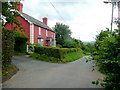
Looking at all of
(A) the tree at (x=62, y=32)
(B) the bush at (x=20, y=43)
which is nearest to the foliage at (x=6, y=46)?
(B) the bush at (x=20, y=43)

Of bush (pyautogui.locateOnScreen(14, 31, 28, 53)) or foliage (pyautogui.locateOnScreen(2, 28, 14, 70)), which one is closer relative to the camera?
foliage (pyautogui.locateOnScreen(2, 28, 14, 70))

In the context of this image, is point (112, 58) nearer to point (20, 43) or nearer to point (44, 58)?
point (44, 58)

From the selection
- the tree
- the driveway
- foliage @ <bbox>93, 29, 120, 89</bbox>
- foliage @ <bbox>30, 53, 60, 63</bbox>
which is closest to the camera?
foliage @ <bbox>93, 29, 120, 89</bbox>

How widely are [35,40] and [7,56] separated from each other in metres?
12.1

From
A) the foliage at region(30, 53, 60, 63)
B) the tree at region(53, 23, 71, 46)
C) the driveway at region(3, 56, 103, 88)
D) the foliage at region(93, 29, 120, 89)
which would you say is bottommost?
the driveway at region(3, 56, 103, 88)

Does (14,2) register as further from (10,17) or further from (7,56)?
(7,56)

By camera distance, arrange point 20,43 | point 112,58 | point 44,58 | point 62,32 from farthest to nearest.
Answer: point 62,32
point 20,43
point 44,58
point 112,58

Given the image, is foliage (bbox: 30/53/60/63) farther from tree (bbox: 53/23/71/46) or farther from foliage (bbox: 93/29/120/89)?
tree (bbox: 53/23/71/46)

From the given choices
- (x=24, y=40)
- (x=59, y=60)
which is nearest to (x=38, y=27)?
(x=24, y=40)

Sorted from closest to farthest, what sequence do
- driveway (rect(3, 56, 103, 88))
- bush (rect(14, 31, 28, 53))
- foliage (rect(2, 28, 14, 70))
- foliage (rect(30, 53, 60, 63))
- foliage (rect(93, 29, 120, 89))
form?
foliage (rect(93, 29, 120, 89)) → driveway (rect(3, 56, 103, 88)) → foliage (rect(2, 28, 14, 70)) → foliage (rect(30, 53, 60, 63)) → bush (rect(14, 31, 28, 53))

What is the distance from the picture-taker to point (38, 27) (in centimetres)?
1775

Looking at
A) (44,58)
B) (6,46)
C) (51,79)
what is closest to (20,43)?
(44,58)

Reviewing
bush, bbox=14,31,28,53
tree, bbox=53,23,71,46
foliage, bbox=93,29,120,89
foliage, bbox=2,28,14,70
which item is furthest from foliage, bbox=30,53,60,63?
tree, bbox=53,23,71,46

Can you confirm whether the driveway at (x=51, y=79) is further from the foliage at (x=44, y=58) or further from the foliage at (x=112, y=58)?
the foliage at (x=44, y=58)
